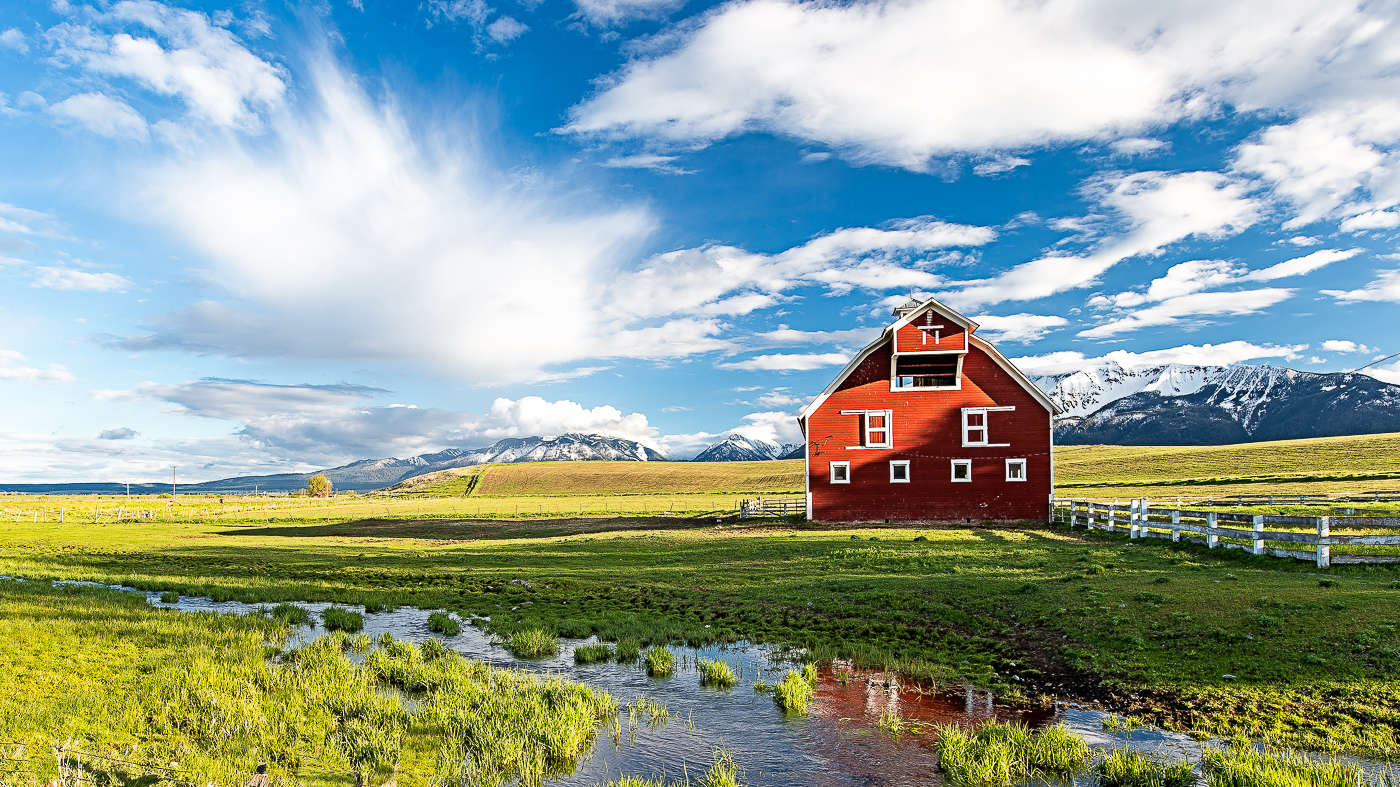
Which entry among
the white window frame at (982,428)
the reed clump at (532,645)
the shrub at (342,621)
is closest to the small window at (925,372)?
the white window frame at (982,428)

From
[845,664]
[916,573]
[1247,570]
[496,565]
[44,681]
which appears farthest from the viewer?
[496,565]

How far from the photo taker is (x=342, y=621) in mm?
16109

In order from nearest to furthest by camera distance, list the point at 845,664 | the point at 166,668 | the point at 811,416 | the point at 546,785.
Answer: the point at 546,785
the point at 166,668
the point at 845,664
the point at 811,416

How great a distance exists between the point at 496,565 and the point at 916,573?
1618 centimetres

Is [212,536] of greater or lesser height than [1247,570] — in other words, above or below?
below

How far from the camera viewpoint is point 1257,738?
28.2 feet

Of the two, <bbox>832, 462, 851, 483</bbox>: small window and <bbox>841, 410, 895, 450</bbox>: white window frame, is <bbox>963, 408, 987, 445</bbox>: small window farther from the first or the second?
<bbox>832, 462, 851, 483</bbox>: small window

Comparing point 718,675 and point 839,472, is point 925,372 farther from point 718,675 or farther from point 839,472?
point 718,675

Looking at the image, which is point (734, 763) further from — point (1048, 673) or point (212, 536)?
point (212, 536)

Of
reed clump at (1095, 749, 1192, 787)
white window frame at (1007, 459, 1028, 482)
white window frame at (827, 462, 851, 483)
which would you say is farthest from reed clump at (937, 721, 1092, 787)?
white window frame at (1007, 459, 1028, 482)

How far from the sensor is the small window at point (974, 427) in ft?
143

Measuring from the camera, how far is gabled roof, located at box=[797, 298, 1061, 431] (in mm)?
43125

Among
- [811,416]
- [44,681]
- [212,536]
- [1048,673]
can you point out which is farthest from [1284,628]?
[212,536]

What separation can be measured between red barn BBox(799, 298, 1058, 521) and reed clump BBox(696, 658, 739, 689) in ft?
107
